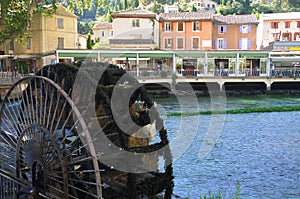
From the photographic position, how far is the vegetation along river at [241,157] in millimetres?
12461

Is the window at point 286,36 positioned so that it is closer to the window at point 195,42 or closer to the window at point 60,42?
the window at point 195,42

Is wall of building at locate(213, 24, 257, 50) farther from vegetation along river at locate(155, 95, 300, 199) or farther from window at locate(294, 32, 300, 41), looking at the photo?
vegetation along river at locate(155, 95, 300, 199)

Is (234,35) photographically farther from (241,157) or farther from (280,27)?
(241,157)

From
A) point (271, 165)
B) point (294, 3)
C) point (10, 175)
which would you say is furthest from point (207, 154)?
point (294, 3)

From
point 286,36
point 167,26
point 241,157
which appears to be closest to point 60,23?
point 167,26

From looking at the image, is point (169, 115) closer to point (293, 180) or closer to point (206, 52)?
point (293, 180)

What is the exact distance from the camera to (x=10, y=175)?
9.14 meters

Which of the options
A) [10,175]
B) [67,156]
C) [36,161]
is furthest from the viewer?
[10,175]

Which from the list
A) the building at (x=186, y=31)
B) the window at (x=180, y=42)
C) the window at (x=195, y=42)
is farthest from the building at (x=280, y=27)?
the window at (x=180, y=42)

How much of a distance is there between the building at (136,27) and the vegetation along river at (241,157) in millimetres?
21681

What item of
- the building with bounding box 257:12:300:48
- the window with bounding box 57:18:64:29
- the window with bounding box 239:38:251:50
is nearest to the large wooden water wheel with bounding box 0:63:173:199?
the window with bounding box 57:18:64:29

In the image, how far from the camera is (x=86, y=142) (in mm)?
8445

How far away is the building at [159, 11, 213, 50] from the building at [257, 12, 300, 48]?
38.4 feet

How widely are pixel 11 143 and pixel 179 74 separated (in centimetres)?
3288
